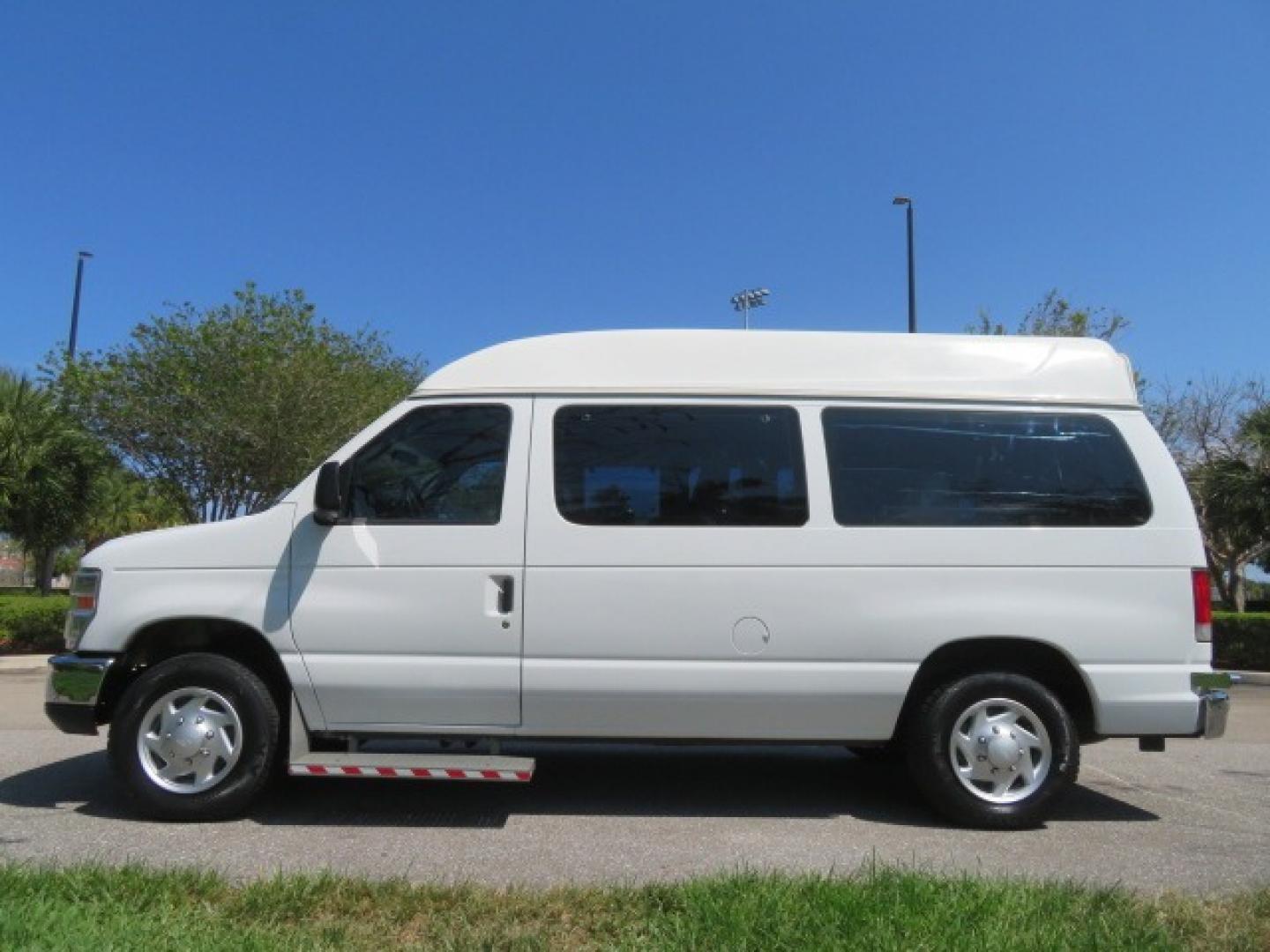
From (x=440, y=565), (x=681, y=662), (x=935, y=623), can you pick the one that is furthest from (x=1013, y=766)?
(x=440, y=565)

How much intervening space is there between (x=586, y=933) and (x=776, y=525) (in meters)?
2.32

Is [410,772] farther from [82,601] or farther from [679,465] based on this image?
[679,465]

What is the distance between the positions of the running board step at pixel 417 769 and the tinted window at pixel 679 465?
1.30 m

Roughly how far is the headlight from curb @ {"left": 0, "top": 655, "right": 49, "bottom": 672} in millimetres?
10353

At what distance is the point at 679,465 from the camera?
5.38 meters

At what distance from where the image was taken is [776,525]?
530 centimetres

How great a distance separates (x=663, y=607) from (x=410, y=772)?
1505mm

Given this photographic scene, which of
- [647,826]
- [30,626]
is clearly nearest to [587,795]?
[647,826]

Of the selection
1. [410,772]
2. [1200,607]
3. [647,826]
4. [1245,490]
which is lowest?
[647,826]

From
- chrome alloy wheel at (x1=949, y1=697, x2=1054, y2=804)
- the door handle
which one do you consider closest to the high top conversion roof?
the door handle

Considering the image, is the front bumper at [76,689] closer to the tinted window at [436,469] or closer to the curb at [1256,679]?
the tinted window at [436,469]

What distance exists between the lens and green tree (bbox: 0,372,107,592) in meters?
16.5

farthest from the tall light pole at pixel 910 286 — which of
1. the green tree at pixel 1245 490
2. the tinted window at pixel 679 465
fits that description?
the tinted window at pixel 679 465

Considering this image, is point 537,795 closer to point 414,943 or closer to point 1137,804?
point 414,943
